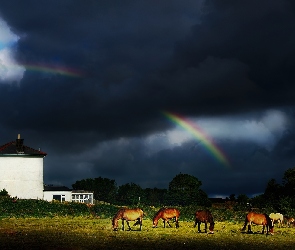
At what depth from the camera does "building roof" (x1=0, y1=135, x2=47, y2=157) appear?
87875 millimetres

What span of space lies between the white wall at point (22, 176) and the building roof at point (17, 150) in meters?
0.75

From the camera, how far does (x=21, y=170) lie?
88000mm

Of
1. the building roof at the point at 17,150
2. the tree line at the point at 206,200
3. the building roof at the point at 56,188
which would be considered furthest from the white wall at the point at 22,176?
the tree line at the point at 206,200

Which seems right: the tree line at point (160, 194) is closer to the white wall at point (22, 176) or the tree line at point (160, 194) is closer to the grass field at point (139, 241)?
the white wall at point (22, 176)

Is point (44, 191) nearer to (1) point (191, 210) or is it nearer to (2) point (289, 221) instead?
(1) point (191, 210)

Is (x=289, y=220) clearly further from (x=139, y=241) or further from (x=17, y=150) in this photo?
(x=17, y=150)

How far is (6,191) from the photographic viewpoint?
84562 mm

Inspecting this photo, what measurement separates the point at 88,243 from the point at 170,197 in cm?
5044

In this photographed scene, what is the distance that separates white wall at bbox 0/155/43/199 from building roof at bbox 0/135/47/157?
2.45ft

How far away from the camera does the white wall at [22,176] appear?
87.0 meters

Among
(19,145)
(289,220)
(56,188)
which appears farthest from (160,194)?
(289,220)

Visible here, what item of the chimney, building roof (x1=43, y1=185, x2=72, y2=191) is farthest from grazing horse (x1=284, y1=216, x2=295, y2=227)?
building roof (x1=43, y1=185, x2=72, y2=191)

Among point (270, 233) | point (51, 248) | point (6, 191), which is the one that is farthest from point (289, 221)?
point (6, 191)

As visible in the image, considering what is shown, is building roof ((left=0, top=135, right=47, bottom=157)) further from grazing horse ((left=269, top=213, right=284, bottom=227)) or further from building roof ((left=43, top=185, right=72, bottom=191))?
grazing horse ((left=269, top=213, right=284, bottom=227))
